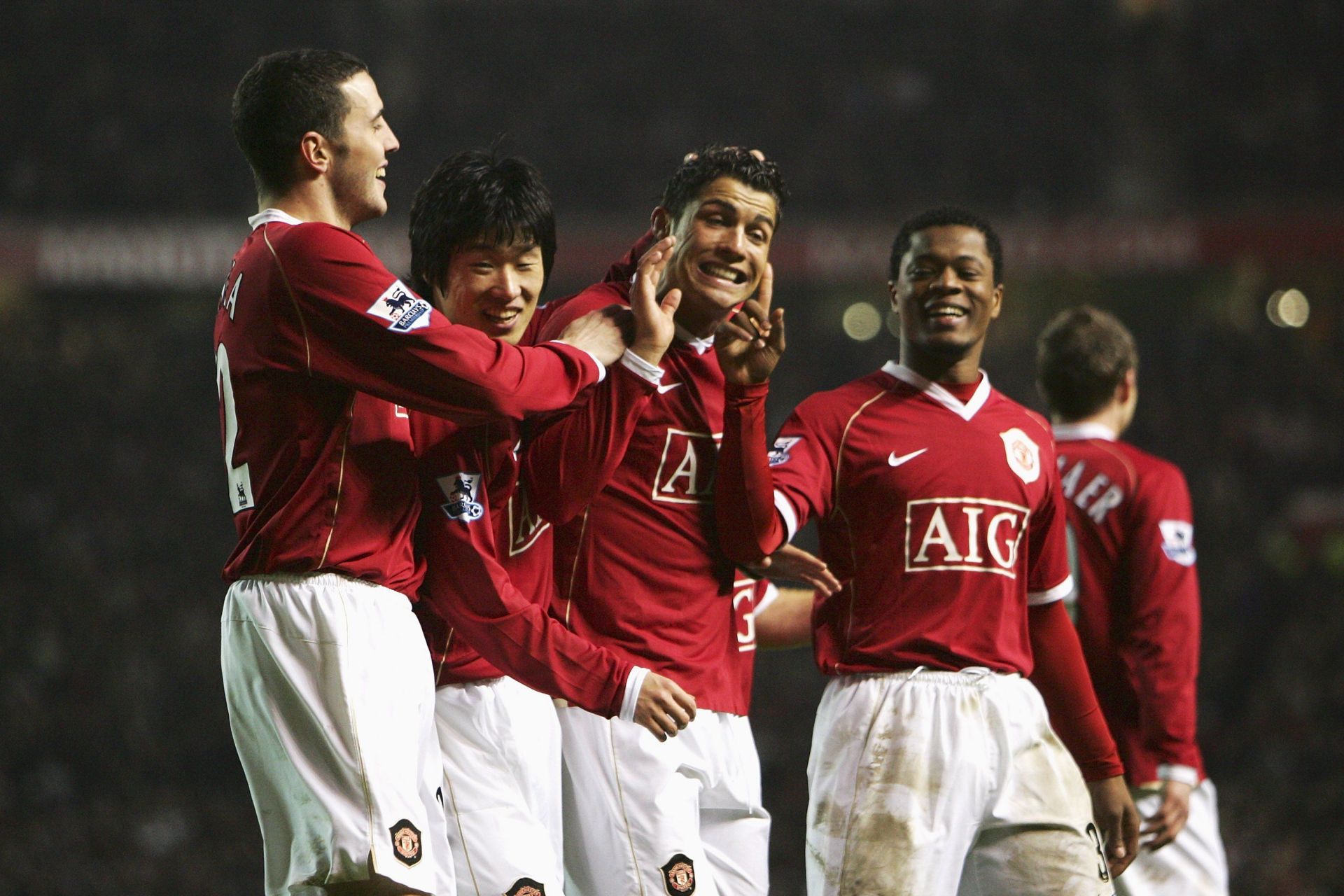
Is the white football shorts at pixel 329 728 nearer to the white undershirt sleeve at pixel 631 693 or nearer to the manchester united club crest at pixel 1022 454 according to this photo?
the white undershirt sleeve at pixel 631 693

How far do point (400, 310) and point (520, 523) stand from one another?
2.40 ft

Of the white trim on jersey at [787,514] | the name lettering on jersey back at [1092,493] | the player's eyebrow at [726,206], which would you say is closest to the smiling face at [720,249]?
the player's eyebrow at [726,206]

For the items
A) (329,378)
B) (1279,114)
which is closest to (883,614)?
(329,378)

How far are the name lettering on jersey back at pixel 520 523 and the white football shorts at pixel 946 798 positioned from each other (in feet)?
3.13

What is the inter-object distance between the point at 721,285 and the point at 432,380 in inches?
38.1

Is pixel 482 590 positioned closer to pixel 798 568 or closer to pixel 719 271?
pixel 798 568

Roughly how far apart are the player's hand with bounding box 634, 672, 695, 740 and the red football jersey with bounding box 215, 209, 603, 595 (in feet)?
1.95

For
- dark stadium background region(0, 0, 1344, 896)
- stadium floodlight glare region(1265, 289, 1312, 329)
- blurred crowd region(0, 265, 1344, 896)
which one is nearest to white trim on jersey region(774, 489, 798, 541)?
blurred crowd region(0, 265, 1344, 896)

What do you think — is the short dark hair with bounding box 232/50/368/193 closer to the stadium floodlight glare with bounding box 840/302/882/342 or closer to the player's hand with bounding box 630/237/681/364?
the player's hand with bounding box 630/237/681/364

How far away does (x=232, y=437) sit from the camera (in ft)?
10.1

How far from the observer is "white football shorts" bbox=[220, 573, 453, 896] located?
9.25 feet

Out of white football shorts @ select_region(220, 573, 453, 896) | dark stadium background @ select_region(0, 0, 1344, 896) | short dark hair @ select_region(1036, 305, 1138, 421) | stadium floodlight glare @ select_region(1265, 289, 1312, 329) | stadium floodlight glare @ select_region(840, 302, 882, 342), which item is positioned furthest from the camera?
stadium floodlight glare @ select_region(840, 302, 882, 342)

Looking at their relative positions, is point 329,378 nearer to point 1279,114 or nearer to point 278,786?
point 278,786

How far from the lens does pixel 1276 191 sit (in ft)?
55.9
